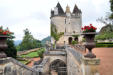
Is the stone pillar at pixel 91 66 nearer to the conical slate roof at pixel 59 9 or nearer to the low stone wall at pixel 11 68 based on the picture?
the low stone wall at pixel 11 68

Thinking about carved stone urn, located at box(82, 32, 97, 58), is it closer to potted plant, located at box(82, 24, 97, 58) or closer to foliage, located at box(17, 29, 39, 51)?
potted plant, located at box(82, 24, 97, 58)

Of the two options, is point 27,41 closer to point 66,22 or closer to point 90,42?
point 66,22

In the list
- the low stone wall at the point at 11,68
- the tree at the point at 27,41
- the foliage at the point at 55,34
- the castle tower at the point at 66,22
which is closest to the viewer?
the low stone wall at the point at 11,68

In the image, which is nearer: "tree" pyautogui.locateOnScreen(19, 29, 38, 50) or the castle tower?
the castle tower

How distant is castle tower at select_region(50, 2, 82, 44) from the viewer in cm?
3625

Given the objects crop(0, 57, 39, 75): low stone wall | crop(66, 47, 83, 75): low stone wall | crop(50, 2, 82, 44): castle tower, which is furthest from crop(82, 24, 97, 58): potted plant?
crop(50, 2, 82, 44): castle tower

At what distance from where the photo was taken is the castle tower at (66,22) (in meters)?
36.2

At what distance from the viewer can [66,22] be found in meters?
37.7

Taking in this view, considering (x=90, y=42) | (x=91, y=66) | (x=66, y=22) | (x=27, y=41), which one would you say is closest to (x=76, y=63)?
(x=91, y=66)

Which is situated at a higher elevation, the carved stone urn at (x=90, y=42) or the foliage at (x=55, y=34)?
the foliage at (x=55, y=34)

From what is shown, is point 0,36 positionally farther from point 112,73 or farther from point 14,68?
point 112,73

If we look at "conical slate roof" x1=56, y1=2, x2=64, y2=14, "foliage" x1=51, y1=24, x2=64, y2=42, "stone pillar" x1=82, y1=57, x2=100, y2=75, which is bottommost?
"stone pillar" x1=82, y1=57, x2=100, y2=75

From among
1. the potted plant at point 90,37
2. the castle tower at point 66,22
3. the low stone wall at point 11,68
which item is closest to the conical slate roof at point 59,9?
the castle tower at point 66,22

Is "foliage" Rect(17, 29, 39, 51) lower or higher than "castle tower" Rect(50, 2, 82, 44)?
lower
